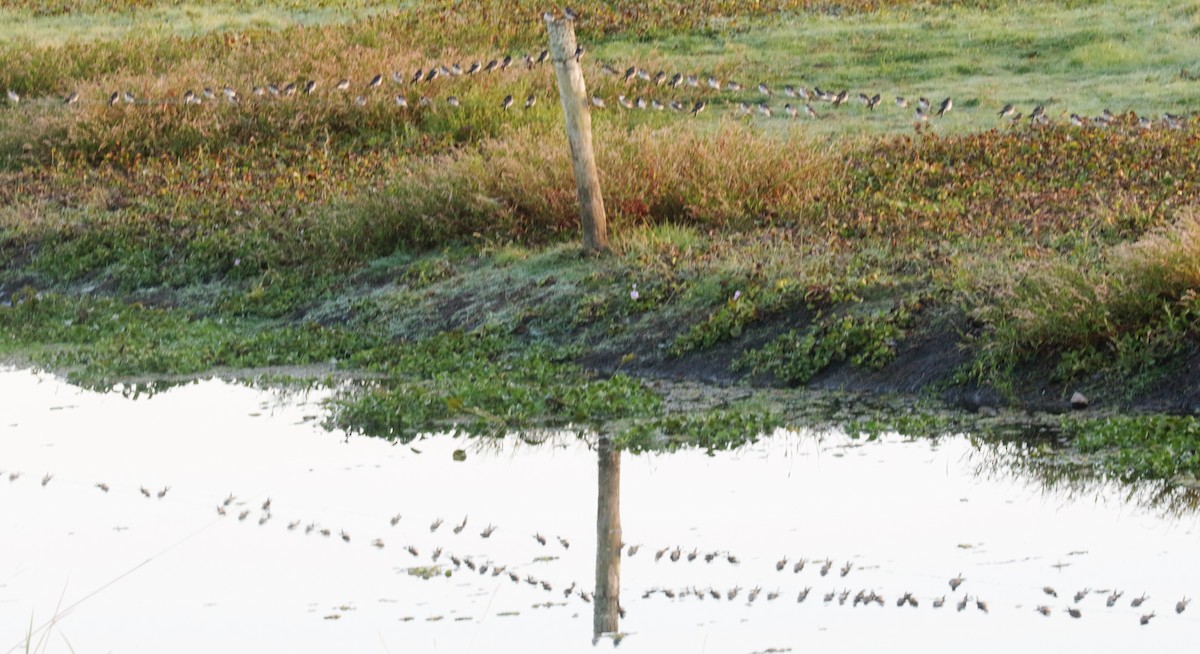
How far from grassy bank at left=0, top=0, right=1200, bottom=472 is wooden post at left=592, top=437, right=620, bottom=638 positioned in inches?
16.3

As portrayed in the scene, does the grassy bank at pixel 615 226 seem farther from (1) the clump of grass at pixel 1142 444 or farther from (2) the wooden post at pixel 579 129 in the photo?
(1) the clump of grass at pixel 1142 444

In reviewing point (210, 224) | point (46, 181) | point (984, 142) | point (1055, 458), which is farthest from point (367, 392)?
point (46, 181)

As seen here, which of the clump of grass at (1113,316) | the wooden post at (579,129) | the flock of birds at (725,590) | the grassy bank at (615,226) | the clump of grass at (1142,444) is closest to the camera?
the flock of birds at (725,590)

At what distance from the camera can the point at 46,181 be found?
1767 centimetres

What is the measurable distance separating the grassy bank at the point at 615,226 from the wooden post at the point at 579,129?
0.76 ft

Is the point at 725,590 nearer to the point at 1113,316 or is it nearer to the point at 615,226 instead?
the point at 1113,316

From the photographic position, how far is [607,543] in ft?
20.9

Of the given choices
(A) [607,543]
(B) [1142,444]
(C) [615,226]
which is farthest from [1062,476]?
(C) [615,226]

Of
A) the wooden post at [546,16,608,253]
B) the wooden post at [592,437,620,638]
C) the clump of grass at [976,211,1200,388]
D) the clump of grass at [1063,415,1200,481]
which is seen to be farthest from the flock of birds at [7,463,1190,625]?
the wooden post at [546,16,608,253]

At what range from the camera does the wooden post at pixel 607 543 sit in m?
5.42

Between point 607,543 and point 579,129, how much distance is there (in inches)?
236

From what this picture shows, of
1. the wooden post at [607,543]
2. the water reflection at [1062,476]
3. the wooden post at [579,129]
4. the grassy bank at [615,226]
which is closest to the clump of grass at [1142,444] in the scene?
the water reflection at [1062,476]

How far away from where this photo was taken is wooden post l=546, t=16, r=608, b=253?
38.2ft

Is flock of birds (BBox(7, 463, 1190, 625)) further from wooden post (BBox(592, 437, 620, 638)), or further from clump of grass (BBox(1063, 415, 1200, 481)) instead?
clump of grass (BBox(1063, 415, 1200, 481))
